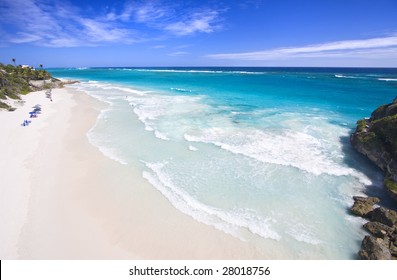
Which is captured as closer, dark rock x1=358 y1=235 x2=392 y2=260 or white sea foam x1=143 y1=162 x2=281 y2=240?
dark rock x1=358 y1=235 x2=392 y2=260

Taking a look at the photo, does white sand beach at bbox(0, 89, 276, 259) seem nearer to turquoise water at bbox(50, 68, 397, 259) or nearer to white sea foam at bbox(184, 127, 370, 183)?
turquoise water at bbox(50, 68, 397, 259)

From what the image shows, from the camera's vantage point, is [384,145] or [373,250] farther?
[384,145]

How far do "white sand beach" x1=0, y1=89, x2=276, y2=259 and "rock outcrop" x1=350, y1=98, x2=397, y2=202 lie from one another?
9.47 meters

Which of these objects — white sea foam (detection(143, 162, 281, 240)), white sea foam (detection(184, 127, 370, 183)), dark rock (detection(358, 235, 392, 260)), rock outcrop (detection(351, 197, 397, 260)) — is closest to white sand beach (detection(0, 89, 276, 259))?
white sea foam (detection(143, 162, 281, 240))

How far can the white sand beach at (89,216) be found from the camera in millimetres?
8422

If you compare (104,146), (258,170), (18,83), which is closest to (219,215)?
(258,170)

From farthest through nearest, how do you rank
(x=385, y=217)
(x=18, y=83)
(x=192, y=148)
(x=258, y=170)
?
(x=18, y=83), (x=192, y=148), (x=258, y=170), (x=385, y=217)

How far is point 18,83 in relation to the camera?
44844 mm

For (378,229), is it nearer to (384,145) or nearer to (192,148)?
(384,145)

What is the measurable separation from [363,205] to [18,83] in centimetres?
5735

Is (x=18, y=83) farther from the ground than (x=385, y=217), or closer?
farther from the ground

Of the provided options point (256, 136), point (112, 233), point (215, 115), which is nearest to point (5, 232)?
point (112, 233)

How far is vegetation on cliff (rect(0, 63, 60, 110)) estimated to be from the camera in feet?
108

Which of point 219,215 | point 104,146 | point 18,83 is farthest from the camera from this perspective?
point 18,83
